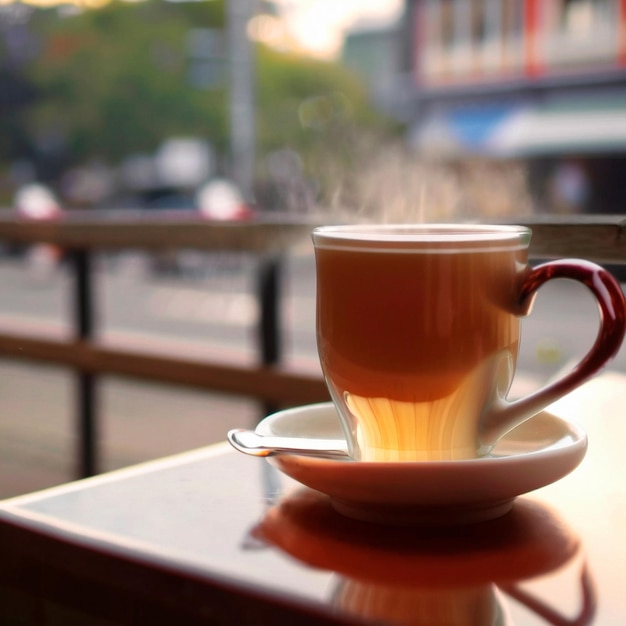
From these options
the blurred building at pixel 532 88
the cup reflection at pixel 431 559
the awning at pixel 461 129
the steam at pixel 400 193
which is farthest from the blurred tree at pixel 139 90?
the cup reflection at pixel 431 559

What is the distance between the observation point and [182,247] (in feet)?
5.43

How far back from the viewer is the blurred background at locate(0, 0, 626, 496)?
2.29 metres

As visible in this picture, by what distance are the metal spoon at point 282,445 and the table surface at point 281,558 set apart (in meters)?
0.02

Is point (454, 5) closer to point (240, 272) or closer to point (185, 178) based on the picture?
point (240, 272)

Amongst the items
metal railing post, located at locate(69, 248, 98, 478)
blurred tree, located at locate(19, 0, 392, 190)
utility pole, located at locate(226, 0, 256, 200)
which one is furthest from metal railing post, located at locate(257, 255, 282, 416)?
blurred tree, located at locate(19, 0, 392, 190)

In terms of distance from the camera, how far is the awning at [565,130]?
12078 millimetres

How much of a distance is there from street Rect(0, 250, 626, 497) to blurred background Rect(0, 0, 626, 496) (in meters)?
0.02

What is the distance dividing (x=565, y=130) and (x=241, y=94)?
14.9 ft

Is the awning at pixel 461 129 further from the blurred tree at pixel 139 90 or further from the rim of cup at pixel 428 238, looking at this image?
the rim of cup at pixel 428 238

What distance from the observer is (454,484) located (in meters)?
0.39

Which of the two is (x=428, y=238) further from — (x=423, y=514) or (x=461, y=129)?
(x=461, y=129)

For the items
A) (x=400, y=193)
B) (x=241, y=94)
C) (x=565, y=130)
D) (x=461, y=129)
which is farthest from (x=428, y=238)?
(x=461, y=129)

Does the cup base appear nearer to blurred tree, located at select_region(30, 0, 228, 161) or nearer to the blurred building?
the blurred building

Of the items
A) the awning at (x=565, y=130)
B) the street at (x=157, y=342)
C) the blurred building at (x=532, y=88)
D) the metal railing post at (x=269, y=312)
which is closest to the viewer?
the metal railing post at (x=269, y=312)
